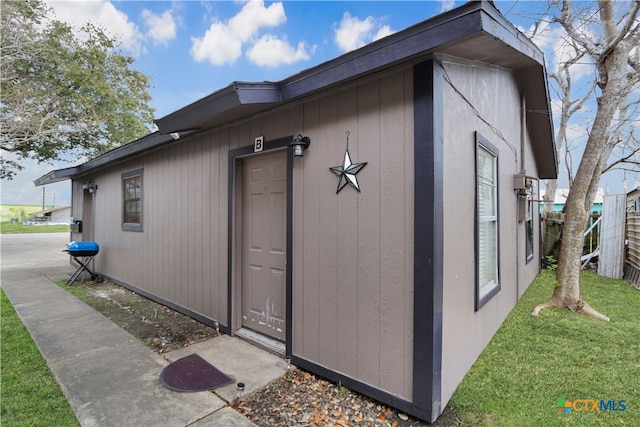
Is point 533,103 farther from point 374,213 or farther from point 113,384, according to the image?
point 113,384

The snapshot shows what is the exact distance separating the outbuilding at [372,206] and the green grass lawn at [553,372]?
19 centimetres

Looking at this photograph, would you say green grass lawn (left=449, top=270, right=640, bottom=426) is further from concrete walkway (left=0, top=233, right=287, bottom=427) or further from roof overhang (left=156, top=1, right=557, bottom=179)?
roof overhang (left=156, top=1, right=557, bottom=179)

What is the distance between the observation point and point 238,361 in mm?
3000

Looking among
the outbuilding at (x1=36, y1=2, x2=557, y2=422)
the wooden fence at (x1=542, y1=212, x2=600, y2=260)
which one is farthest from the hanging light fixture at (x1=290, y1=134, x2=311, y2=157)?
the wooden fence at (x1=542, y1=212, x2=600, y2=260)

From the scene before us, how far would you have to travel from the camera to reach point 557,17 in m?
5.05

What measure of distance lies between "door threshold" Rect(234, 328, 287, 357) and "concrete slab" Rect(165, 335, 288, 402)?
5 cm

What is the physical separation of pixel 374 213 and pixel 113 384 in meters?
2.55

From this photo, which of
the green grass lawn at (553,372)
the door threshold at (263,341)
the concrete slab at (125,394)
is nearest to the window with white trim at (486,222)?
the green grass lawn at (553,372)

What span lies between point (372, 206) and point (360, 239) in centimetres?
28

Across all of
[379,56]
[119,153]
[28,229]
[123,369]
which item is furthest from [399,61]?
[28,229]

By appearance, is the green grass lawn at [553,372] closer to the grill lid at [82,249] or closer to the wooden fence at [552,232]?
the wooden fence at [552,232]

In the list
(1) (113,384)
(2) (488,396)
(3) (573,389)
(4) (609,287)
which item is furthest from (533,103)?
(1) (113,384)

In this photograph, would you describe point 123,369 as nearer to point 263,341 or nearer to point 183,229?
point 263,341

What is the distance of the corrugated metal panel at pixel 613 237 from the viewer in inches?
272
